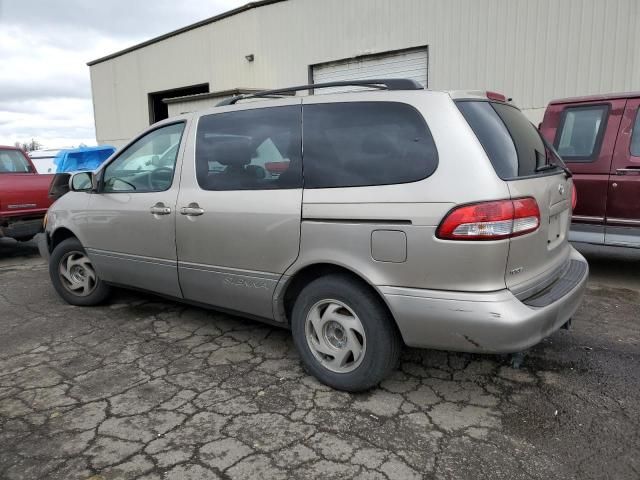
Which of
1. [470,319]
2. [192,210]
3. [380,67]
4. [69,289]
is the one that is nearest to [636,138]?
[470,319]

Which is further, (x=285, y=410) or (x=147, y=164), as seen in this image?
(x=147, y=164)

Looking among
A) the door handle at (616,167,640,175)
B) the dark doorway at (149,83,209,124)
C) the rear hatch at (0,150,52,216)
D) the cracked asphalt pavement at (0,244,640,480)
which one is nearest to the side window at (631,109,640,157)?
the door handle at (616,167,640,175)

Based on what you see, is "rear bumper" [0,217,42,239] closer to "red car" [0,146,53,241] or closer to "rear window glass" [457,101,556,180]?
"red car" [0,146,53,241]

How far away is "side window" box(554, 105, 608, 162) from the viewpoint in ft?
18.0

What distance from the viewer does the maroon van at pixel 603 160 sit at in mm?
5270

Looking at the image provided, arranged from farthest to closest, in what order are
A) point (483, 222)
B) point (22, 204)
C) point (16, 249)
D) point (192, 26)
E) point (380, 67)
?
point (192, 26) → point (380, 67) → point (16, 249) → point (22, 204) → point (483, 222)

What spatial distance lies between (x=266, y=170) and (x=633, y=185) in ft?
13.2

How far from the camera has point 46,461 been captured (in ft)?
8.29

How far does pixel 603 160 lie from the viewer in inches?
212

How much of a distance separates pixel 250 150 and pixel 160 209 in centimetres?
92

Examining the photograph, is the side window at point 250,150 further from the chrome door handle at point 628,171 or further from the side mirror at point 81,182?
the chrome door handle at point 628,171

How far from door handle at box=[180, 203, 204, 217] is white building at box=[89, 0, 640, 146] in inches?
246

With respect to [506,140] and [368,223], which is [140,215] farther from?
[506,140]

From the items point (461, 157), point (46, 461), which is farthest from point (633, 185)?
point (46, 461)
